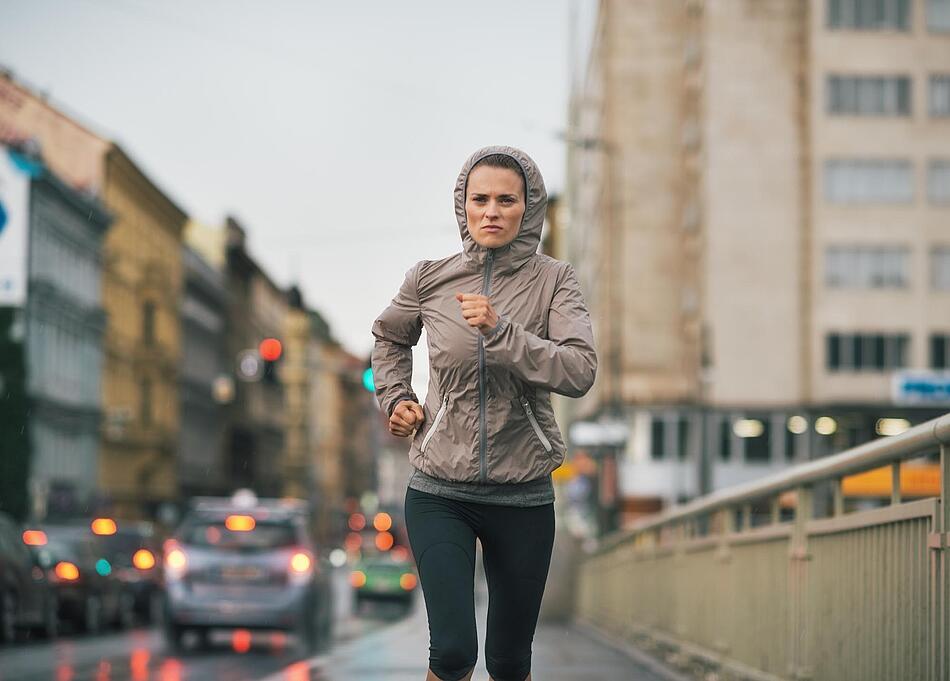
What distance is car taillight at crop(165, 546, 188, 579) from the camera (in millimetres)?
18406

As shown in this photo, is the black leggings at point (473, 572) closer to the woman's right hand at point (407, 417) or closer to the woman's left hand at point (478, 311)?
the woman's right hand at point (407, 417)

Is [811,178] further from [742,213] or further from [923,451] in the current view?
[923,451]

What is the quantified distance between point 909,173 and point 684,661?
5227 cm

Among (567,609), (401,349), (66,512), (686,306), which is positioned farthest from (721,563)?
(686,306)

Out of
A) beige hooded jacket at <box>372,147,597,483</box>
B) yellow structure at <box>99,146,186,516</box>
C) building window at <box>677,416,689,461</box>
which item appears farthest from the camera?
yellow structure at <box>99,146,186,516</box>

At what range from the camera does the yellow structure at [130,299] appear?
6856 cm

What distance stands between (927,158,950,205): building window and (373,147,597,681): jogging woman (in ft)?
192

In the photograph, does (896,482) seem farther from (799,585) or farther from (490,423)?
(490,423)

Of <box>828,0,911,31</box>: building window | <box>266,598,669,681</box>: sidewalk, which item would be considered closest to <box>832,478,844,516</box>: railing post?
Result: <box>266,598,669,681</box>: sidewalk

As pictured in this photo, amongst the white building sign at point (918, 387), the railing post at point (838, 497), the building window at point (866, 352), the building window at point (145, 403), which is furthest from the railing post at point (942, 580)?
the building window at point (145, 403)

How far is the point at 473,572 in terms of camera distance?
5.21m

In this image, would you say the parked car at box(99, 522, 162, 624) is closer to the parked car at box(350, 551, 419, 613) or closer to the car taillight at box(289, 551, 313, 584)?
the car taillight at box(289, 551, 313, 584)

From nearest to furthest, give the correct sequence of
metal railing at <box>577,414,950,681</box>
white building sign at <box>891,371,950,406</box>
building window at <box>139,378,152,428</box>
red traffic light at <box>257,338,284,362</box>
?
1. metal railing at <box>577,414,950,681</box>
2. red traffic light at <box>257,338,284,362</box>
3. white building sign at <box>891,371,950,406</box>
4. building window at <box>139,378,152,428</box>

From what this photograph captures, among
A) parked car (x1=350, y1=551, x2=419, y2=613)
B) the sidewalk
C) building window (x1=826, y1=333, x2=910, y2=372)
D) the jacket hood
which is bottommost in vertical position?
parked car (x1=350, y1=551, x2=419, y2=613)
